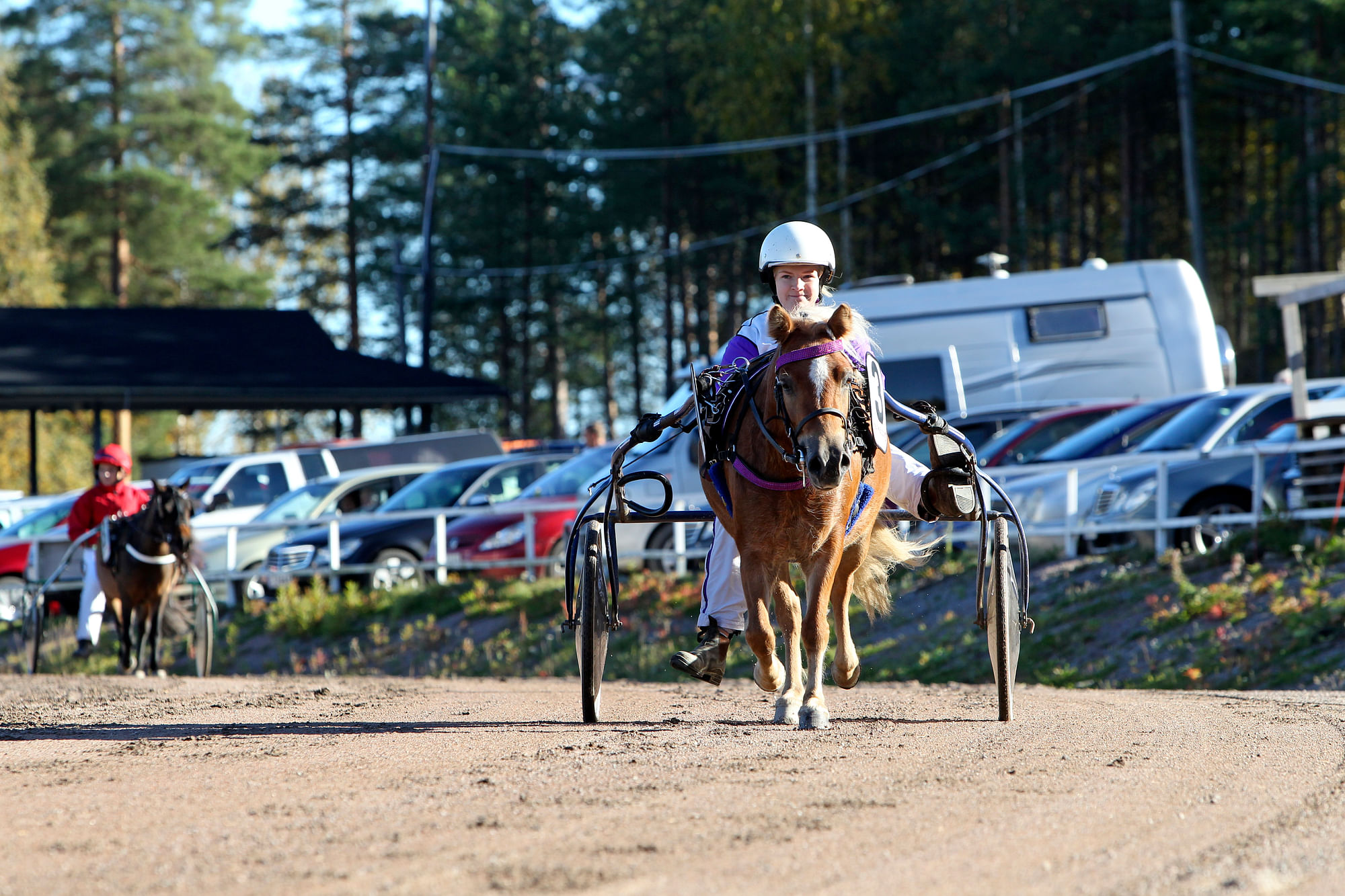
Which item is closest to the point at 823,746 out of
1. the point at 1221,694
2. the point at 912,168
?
the point at 1221,694

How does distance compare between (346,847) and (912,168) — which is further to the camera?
(912,168)

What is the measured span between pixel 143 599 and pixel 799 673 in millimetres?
7919

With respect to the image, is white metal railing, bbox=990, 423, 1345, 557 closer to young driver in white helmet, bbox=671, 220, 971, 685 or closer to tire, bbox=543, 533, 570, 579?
tire, bbox=543, 533, 570, 579

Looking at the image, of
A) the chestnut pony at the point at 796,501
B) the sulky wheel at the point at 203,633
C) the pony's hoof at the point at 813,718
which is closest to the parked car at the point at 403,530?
the sulky wheel at the point at 203,633

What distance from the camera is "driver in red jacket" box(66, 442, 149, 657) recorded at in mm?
14164

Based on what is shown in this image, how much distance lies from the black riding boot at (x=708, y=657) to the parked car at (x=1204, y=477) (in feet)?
23.1

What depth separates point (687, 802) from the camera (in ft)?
16.9

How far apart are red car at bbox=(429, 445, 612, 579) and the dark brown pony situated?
4.86 metres

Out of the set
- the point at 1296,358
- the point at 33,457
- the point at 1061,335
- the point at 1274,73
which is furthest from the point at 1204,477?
the point at 33,457

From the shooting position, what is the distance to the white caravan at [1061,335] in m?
21.3

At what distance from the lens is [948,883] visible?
3.98 m

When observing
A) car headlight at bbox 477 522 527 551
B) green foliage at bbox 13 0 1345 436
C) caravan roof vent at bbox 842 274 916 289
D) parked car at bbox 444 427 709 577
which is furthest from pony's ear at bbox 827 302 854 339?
green foliage at bbox 13 0 1345 436

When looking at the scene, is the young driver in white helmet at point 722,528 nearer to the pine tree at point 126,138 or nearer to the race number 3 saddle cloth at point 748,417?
the race number 3 saddle cloth at point 748,417

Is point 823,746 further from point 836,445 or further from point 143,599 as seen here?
point 143,599
